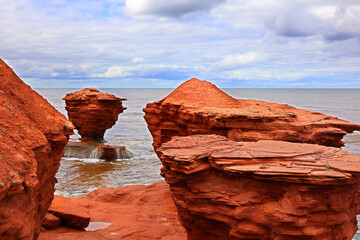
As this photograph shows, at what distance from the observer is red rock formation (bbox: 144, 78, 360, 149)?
40.7 feet

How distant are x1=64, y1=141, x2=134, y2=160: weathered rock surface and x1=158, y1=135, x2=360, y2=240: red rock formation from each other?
20806 millimetres

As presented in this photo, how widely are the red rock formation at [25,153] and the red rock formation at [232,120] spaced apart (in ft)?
21.2

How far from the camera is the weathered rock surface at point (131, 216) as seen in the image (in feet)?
36.2

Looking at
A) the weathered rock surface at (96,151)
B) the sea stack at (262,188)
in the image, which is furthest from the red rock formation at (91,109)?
the sea stack at (262,188)

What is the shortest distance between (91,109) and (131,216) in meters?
18.1

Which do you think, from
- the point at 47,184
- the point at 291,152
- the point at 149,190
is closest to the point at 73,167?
the point at 149,190

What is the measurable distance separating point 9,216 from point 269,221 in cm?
501

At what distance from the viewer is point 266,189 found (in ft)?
25.0

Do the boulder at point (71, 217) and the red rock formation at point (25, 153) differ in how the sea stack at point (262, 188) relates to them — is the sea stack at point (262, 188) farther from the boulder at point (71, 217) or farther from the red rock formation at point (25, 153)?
the boulder at point (71, 217)

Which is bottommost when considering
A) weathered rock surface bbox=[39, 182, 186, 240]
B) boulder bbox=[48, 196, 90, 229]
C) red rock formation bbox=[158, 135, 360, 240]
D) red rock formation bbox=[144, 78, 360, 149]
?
weathered rock surface bbox=[39, 182, 186, 240]

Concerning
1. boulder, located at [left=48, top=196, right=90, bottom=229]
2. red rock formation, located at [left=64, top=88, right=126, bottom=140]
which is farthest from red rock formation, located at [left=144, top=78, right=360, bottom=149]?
red rock formation, located at [left=64, top=88, right=126, bottom=140]

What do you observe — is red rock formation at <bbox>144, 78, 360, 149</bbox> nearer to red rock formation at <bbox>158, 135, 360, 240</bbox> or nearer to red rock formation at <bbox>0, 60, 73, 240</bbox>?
red rock formation at <bbox>158, 135, 360, 240</bbox>

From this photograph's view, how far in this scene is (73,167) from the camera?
25734 mm

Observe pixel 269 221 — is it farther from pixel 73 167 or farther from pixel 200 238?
pixel 73 167
